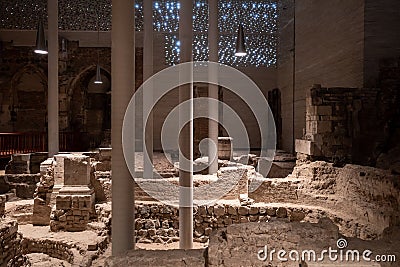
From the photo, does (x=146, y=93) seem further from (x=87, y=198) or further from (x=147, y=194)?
(x=87, y=198)

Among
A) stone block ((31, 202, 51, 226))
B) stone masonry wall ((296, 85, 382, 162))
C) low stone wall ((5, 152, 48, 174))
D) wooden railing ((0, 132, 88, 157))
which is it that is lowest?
stone block ((31, 202, 51, 226))

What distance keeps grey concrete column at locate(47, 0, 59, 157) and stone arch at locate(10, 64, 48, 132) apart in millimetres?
7950

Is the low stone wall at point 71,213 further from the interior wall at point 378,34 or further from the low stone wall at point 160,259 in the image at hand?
the interior wall at point 378,34

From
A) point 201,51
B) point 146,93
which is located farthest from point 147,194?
point 201,51

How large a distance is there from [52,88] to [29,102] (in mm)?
9229

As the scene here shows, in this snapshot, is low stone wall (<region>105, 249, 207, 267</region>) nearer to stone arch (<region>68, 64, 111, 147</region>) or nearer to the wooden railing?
the wooden railing

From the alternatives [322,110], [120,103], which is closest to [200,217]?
[322,110]

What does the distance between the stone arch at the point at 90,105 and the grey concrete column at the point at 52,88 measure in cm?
721

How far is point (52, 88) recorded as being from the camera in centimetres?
1405

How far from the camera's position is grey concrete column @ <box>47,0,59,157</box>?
13891 mm

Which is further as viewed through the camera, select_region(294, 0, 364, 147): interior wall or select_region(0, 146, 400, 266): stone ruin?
select_region(294, 0, 364, 147): interior wall

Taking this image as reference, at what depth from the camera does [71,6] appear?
22.0 m

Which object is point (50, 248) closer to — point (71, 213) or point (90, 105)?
point (71, 213)

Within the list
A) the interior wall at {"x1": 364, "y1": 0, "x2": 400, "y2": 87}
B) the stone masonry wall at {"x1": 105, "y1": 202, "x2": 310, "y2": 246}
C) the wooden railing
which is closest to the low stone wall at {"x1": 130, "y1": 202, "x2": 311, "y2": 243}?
the stone masonry wall at {"x1": 105, "y1": 202, "x2": 310, "y2": 246}
